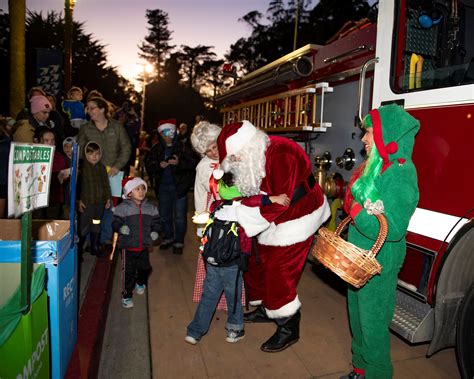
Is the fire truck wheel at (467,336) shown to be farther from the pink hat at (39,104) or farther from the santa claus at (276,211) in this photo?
the pink hat at (39,104)

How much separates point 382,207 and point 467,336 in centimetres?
92

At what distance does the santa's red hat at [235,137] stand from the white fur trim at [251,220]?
1.31ft

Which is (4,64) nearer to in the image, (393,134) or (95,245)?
(95,245)

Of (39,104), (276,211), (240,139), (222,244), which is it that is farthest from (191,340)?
(39,104)

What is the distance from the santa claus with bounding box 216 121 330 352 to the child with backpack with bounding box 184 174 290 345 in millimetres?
71

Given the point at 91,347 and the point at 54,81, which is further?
the point at 54,81

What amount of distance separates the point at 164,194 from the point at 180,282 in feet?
4.24

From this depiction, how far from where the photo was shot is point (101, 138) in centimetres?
484

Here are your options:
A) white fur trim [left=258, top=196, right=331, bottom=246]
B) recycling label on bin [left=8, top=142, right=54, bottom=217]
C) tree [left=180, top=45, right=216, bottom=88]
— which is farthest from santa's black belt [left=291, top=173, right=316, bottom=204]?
tree [left=180, top=45, right=216, bottom=88]

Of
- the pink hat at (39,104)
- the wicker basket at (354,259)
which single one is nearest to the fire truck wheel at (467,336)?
the wicker basket at (354,259)

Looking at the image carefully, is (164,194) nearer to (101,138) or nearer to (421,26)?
(101,138)

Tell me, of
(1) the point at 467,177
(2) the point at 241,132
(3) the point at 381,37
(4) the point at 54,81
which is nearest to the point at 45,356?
(2) the point at 241,132

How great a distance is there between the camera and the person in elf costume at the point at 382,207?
207 centimetres

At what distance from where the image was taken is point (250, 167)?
2.66 metres
